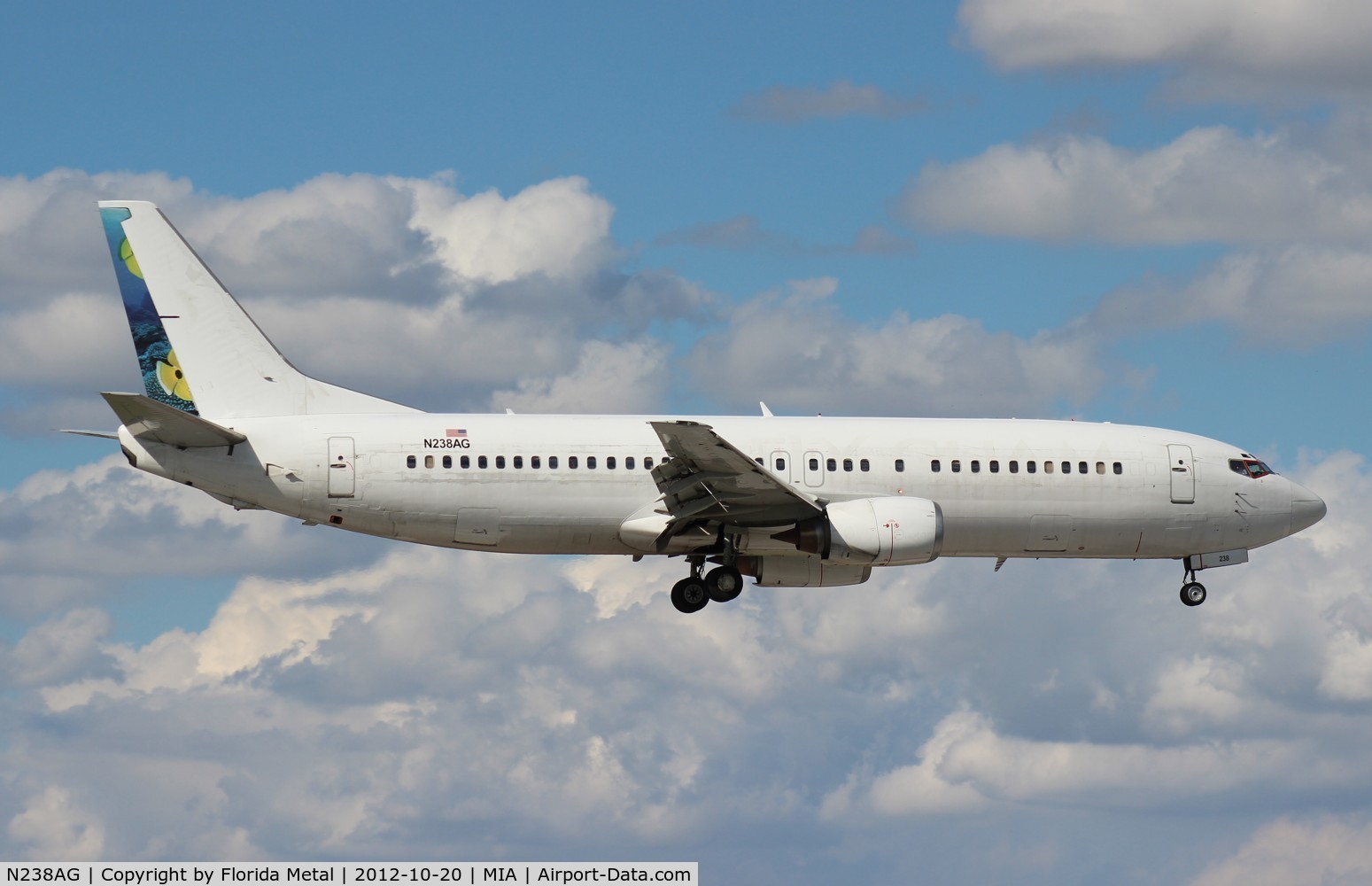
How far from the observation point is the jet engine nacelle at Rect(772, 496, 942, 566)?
149ft

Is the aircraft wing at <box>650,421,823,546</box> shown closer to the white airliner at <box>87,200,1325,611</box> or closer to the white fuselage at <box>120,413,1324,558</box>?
the white airliner at <box>87,200,1325,611</box>

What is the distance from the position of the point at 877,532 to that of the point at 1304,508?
45.3 feet

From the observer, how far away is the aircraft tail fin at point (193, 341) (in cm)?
4769

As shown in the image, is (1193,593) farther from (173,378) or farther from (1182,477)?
(173,378)

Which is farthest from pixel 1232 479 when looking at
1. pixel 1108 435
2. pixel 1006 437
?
pixel 1006 437

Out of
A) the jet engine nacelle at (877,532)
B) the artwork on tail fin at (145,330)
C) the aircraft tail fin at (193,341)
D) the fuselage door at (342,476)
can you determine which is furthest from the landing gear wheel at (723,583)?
the artwork on tail fin at (145,330)

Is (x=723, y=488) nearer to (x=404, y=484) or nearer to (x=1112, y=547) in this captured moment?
(x=404, y=484)

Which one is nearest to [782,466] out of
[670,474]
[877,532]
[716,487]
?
[716,487]

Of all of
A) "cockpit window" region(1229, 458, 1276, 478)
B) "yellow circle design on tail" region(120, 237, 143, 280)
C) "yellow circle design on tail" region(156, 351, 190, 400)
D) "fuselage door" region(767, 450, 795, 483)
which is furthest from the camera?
"cockpit window" region(1229, 458, 1276, 478)

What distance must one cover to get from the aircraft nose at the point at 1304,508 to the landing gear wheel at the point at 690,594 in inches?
668

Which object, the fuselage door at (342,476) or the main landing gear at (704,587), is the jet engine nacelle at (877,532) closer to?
the main landing gear at (704,587)

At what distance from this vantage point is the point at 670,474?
149 ft

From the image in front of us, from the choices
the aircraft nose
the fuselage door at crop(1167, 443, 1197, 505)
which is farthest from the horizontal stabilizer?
the aircraft nose

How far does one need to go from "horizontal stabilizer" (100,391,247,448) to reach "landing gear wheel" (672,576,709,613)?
1192 centimetres
